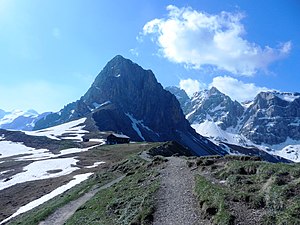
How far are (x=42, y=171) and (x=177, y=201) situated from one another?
6311 cm

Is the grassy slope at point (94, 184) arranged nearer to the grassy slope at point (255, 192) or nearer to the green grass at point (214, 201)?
the green grass at point (214, 201)

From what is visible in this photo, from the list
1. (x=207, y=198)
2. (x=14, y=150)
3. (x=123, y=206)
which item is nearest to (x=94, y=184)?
(x=123, y=206)

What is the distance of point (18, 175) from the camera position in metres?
82.9

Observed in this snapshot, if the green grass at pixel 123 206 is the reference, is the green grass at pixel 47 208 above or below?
below

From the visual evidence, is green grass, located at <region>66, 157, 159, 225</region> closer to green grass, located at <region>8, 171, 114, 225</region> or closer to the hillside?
the hillside

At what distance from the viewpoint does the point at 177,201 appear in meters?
28.9

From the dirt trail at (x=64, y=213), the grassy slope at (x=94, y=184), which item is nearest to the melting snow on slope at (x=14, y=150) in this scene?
the grassy slope at (x=94, y=184)

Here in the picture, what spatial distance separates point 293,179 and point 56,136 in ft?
610

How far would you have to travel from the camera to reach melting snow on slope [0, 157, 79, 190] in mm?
76438

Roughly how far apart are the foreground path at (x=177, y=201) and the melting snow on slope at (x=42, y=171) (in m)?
45.8

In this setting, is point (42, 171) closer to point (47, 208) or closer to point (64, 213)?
point (47, 208)

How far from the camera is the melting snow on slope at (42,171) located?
76.4 metres

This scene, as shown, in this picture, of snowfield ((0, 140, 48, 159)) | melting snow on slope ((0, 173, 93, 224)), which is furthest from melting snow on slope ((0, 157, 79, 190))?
snowfield ((0, 140, 48, 159))

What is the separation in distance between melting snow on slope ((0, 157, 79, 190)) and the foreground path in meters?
45.8
